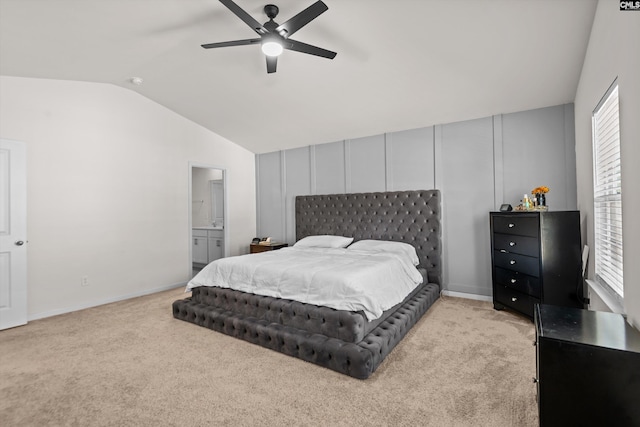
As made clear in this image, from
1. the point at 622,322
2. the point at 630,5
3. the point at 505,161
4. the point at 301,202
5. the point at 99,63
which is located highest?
the point at 99,63

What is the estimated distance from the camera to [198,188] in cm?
796

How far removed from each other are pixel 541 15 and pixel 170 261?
555 cm

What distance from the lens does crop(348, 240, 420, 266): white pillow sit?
4285 millimetres

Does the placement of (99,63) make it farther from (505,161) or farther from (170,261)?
(505,161)

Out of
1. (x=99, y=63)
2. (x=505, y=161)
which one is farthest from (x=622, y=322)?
(x=99, y=63)

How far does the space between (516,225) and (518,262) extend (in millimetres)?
421

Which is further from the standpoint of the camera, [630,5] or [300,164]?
[300,164]

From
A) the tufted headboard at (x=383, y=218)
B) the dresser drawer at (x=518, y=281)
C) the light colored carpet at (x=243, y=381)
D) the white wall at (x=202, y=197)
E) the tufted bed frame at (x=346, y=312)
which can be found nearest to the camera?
the light colored carpet at (x=243, y=381)

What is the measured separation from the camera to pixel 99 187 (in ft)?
14.3

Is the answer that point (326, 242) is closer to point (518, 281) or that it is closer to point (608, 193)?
point (518, 281)

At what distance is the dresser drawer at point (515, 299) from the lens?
11.0 ft

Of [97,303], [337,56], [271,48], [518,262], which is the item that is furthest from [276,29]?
[97,303]

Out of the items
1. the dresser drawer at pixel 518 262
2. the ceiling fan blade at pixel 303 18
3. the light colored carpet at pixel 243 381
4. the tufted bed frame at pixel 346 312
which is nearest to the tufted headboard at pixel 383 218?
the tufted bed frame at pixel 346 312

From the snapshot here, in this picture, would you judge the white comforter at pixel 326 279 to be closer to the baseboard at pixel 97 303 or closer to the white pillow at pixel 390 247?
the white pillow at pixel 390 247
